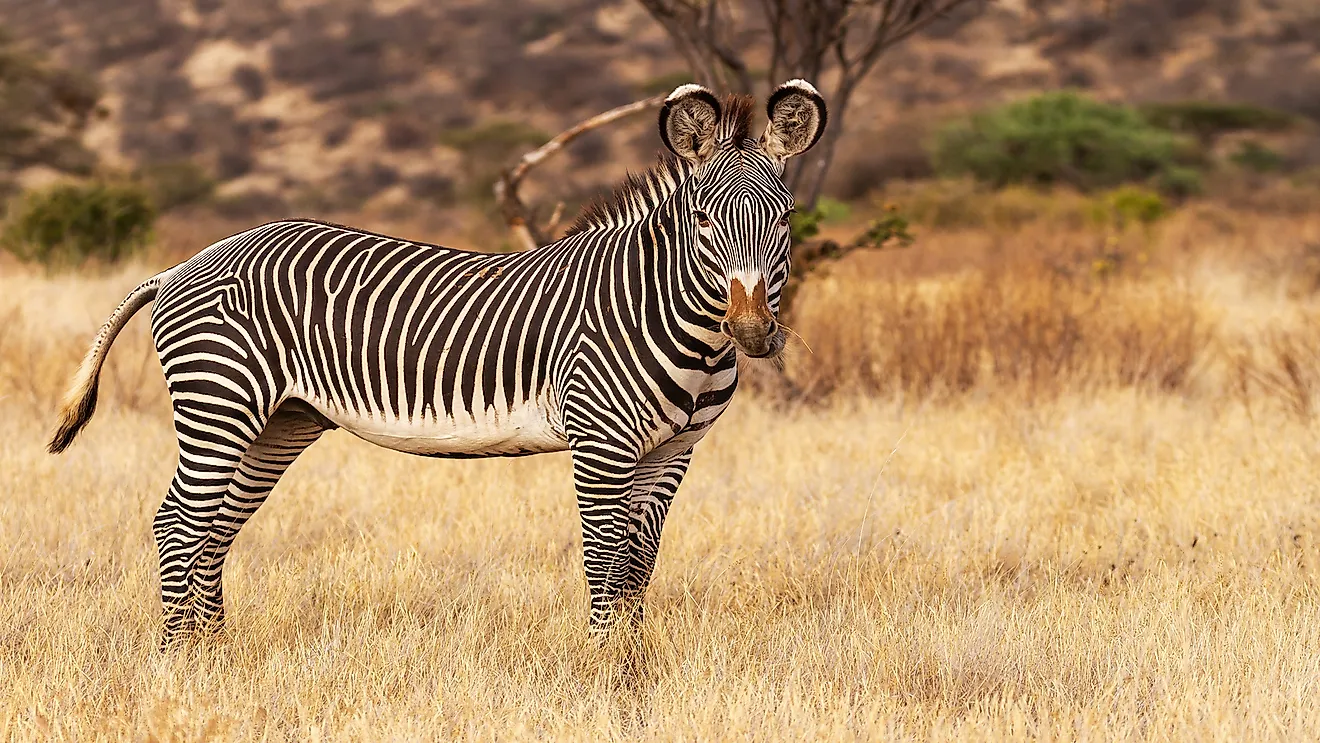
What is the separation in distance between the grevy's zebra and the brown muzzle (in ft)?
0.18

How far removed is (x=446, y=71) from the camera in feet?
159

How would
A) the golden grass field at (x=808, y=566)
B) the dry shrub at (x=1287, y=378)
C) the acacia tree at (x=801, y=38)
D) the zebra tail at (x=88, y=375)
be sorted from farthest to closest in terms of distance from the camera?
1. the acacia tree at (x=801, y=38)
2. the dry shrub at (x=1287, y=378)
3. the zebra tail at (x=88, y=375)
4. the golden grass field at (x=808, y=566)

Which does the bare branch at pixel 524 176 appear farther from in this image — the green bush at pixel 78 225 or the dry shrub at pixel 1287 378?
the green bush at pixel 78 225

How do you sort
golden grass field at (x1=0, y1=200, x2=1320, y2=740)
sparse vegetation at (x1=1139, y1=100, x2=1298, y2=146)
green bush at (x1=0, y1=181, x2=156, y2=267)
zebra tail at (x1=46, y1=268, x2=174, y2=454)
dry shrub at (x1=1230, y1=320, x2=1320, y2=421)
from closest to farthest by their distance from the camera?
1. golden grass field at (x1=0, y1=200, x2=1320, y2=740)
2. zebra tail at (x1=46, y1=268, x2=174, y2=454)
3. dry shrub at (x1=1230, y1=320, x2=1320, y2=421)
4. green bush at (x1=0, y1=181, x2=156, y2=267)
5. sparse vegetation at (x1=1139, y1=100, x2=1298, y2=146)

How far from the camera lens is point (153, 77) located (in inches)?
1841

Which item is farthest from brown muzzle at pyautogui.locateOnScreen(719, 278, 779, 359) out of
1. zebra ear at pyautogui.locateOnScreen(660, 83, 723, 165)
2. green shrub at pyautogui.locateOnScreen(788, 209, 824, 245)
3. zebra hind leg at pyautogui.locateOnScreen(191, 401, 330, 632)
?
green shrub at pyautogui.locateOnScreen(788, 209, 824, 245)

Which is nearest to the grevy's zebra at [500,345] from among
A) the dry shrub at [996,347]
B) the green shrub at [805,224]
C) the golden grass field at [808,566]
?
the golden grass field at [808,566]

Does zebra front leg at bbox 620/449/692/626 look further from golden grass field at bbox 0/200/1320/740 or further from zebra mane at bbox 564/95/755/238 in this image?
zebra mane at bbox 564/95/755/238

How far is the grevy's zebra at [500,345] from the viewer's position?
3781 mm

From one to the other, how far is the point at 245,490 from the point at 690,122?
2.03m

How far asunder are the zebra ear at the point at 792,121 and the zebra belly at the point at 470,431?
42.8 inches

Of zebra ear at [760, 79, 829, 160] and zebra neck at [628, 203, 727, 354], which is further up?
zebra ear at [760, 79, 829, 160]

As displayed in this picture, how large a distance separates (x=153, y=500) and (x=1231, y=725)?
4.65 m

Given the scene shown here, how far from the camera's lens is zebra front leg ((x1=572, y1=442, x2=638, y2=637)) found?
12.5 ft
